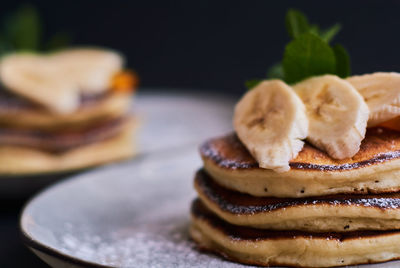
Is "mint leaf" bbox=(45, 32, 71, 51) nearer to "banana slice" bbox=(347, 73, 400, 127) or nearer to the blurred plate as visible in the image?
the blurred plate

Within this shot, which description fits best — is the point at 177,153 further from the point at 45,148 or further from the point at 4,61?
the point at 4,61

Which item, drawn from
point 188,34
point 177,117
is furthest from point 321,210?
point 188,34

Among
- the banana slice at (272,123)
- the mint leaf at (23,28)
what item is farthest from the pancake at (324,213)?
the mint leaf at (23,28)

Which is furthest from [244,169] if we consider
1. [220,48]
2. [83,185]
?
[220,48]

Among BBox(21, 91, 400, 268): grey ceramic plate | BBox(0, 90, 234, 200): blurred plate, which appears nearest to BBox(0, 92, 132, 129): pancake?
BBox(0, 90, 234, 200): blurred plate

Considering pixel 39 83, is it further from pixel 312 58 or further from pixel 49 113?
pixel 312 58

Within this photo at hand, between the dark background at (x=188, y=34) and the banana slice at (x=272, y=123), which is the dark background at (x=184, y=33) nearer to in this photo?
the dark background at (x=188, y=34)
